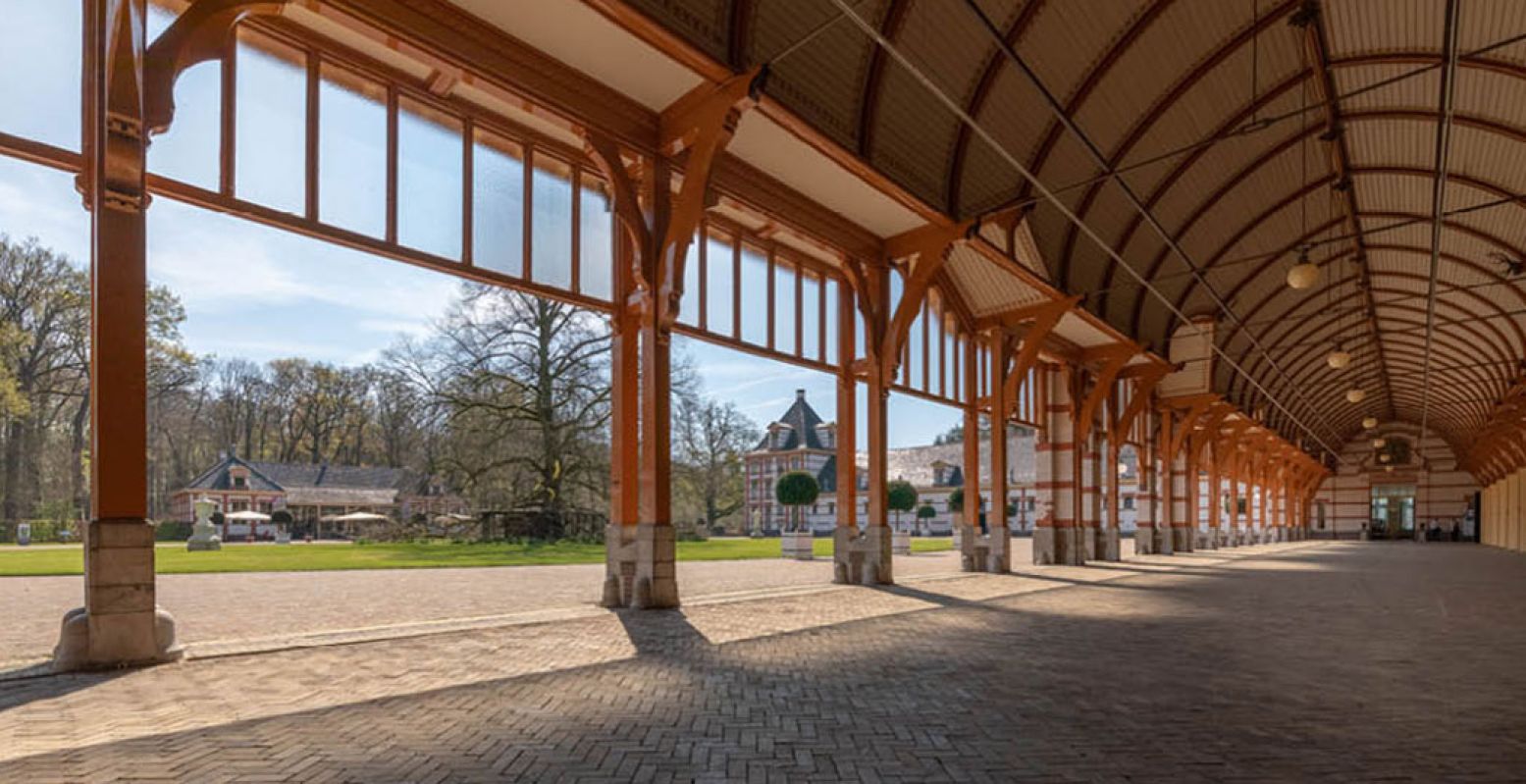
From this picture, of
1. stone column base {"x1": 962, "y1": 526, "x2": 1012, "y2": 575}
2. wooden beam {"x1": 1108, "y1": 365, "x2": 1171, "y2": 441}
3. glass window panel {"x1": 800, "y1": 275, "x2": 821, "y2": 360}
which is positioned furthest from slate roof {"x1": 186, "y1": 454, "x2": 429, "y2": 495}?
wooden beam {"x1": 1108, "y1": 365, "x2": 1171, "y2": 441}

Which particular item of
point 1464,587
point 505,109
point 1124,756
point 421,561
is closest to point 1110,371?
point 1464,587

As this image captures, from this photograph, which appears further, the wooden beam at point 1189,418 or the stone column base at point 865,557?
the wooden beam at point 1189,418

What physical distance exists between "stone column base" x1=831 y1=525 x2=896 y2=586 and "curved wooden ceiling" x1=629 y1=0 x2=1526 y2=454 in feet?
20.8

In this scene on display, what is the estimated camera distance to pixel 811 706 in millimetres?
5238

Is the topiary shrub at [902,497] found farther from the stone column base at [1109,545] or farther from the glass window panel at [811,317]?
the glass window panel at [811,317]

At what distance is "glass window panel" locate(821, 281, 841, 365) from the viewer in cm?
1534

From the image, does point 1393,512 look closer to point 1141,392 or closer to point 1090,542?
point 1141,392

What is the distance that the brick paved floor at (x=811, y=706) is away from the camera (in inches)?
158

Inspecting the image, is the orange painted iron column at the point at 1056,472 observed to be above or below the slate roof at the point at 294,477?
above

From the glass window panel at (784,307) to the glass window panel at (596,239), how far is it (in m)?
3.15

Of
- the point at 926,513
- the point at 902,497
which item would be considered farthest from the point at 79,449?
the point at 926,513

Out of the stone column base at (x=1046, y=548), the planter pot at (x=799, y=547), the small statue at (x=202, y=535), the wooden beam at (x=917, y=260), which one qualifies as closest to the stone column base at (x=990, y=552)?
the stone column base at (x=1046, y=548)

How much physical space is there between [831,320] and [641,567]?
7.19m

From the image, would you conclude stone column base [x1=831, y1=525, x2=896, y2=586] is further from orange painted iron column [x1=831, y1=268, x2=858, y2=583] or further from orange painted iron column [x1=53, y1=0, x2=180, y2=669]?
orange painted iron column [x1=53, y1=0, x2=180, y2=669]
